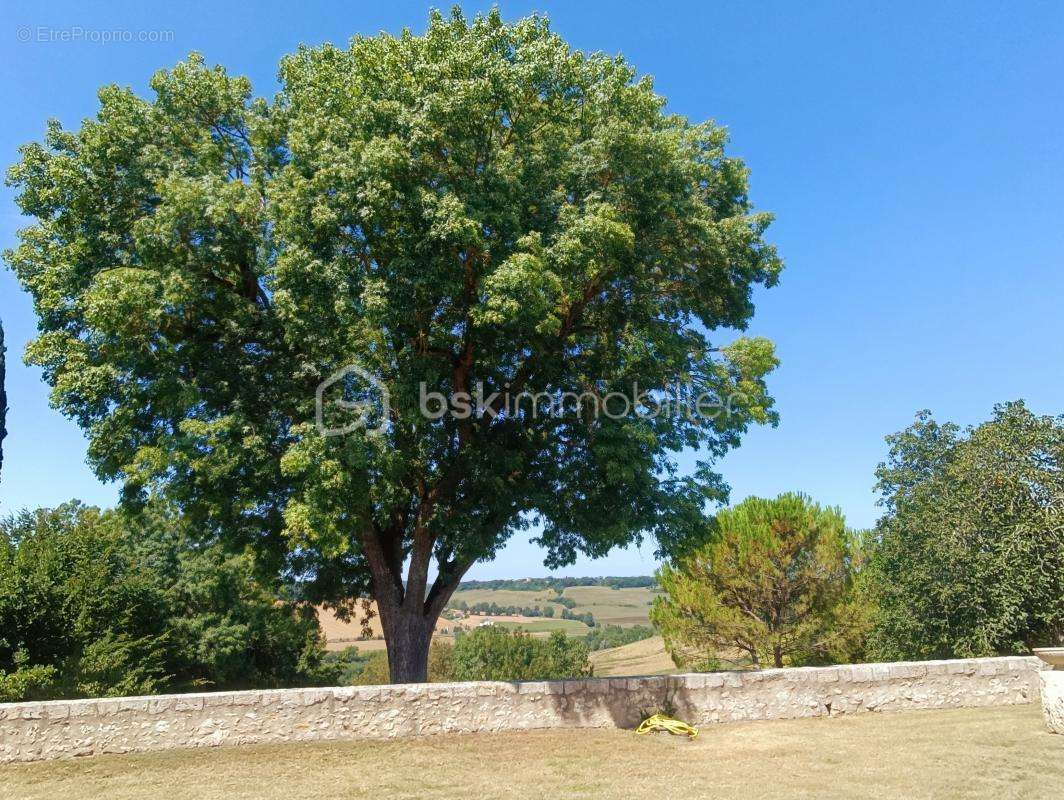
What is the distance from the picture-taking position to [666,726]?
1024cm

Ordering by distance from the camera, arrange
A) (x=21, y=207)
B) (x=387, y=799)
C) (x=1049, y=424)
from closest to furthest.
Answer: (x=387, y=799)
(x=21, y=207)
(x=1049, y=424)

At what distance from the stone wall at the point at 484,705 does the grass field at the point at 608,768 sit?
240mm

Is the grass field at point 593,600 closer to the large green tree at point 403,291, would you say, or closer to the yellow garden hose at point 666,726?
the large green tree at point 403,291

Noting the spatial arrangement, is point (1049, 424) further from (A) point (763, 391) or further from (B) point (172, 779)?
(B) point (172, 779)

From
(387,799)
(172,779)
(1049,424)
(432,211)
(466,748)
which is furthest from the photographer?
(1049,424)

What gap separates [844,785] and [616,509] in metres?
5.55

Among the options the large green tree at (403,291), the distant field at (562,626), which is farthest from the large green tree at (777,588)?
the distant field at (562,626)

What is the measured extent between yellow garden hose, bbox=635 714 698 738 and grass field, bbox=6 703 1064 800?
146 mm

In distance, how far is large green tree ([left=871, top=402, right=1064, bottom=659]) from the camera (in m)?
16.2

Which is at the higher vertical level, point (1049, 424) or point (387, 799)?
point (1049, 424)

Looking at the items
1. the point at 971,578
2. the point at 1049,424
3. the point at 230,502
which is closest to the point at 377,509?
the point at 230,502

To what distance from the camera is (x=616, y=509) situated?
12.2 metres

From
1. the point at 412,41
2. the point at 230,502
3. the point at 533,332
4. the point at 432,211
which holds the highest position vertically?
the point at 412,41

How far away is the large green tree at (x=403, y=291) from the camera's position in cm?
1085
